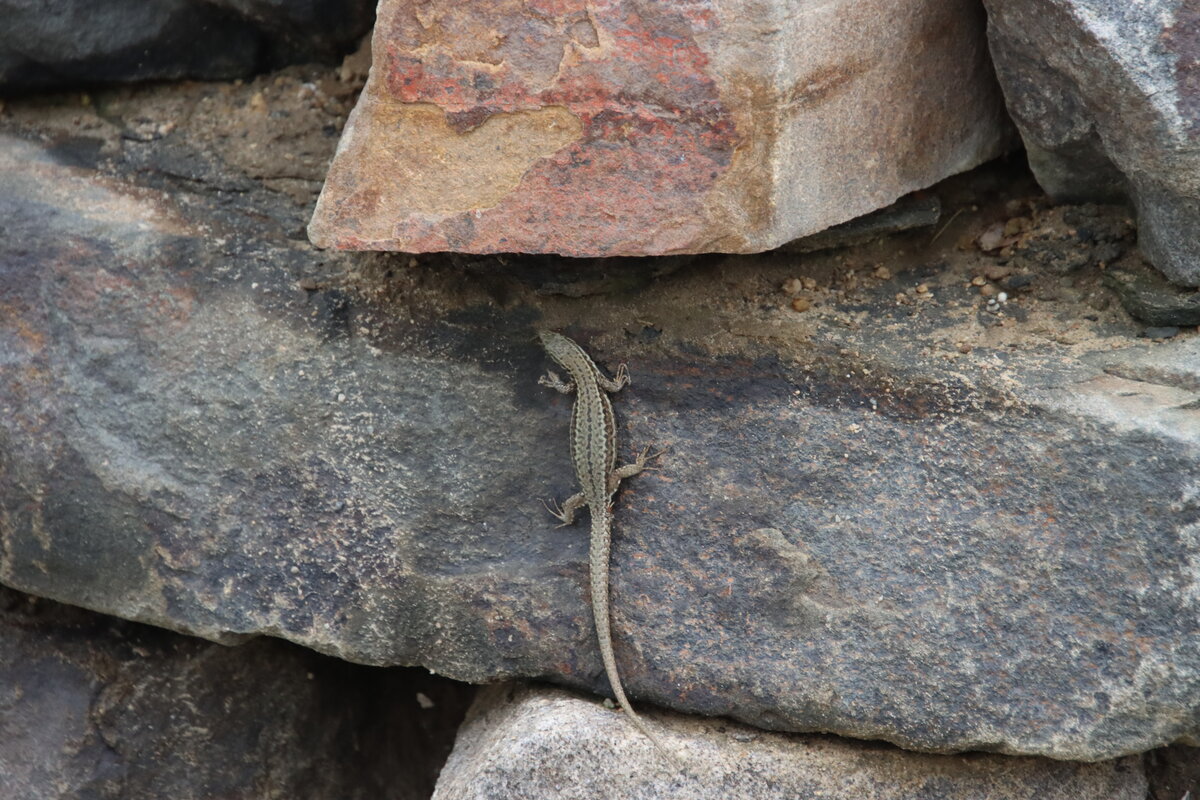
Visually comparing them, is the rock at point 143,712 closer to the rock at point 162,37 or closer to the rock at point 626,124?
the rock at point 626,124

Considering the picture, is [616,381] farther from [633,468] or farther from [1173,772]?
[1173,772]

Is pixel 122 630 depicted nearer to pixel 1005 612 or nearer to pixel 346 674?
pixel 346 674

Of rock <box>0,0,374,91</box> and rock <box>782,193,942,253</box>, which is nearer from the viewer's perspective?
rock <box>782,193,942,253</box>

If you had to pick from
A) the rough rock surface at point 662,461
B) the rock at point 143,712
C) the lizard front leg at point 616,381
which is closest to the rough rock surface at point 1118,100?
the rough rock surface at point 662,461

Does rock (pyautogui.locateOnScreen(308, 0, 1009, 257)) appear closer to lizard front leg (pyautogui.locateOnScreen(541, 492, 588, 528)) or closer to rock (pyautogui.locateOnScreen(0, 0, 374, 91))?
lizard front leg (pyautogui.locateOnScreen(541, 492, 588, 528))

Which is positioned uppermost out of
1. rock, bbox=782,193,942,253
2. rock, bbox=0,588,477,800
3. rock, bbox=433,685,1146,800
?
rock, bbox=782,193,942,253

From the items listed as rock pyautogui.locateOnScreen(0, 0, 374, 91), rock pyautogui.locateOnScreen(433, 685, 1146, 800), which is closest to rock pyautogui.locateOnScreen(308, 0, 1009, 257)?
rock pyautogui.locateOnScreen(0, 0, 374, 91)
